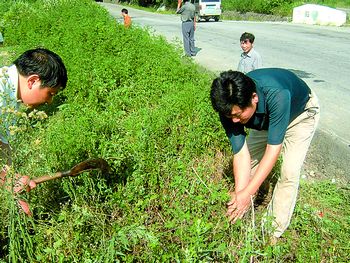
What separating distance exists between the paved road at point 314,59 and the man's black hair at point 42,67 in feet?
11.1

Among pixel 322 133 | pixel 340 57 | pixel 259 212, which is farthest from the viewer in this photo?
pixel 340 57

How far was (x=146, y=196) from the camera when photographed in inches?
121

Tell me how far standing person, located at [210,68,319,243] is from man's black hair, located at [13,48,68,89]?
3.07 feet

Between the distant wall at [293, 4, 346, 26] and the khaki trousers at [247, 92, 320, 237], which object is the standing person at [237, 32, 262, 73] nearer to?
the khaki trousers at [247, 92, 320, 237]

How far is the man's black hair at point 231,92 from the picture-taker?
2490 millimetres

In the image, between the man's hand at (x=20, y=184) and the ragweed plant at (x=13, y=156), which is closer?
the ragweed plant at (x=13, y=156)

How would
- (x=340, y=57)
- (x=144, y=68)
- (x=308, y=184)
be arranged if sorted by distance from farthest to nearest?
(x=340, y=57) < (x=144, y=68) < (x=308, y=184)

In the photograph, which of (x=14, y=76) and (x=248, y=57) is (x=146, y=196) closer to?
(x=14, y=76)

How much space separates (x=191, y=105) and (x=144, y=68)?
5.58 ft

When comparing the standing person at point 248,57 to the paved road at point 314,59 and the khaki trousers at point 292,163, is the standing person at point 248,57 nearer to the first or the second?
the paved road at point 314,59

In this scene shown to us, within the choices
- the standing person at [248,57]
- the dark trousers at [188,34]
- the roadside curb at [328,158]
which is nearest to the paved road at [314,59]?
the roadside curb at [328,158]

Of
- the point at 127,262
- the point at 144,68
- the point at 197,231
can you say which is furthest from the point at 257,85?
the point at 144,68

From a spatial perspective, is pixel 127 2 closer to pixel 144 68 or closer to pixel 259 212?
pixel 144 68

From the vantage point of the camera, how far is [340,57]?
10531 millimetres
